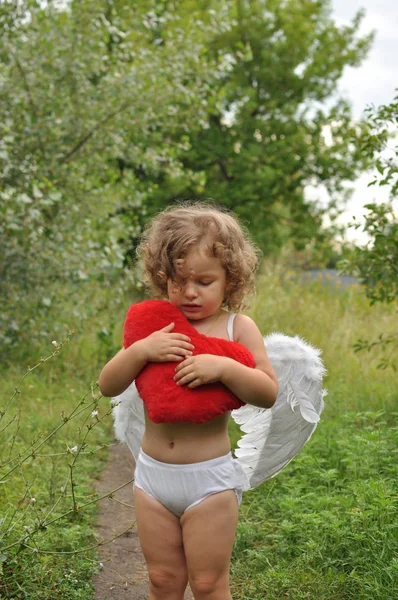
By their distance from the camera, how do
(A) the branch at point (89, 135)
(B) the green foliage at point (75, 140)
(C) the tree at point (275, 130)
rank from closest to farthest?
(B) the green foliage at point (75, 140) < (A) the branch at point (89, 135) < (C) the tree at point (275, 130)

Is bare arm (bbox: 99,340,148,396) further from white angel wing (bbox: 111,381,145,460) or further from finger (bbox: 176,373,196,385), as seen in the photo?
white angel wing (bbox: 111,381,145,460)

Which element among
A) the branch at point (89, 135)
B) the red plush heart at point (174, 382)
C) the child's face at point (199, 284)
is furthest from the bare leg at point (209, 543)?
the branch at point (89, 135)

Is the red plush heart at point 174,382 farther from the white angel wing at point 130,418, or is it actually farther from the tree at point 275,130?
the tree at point 275,130

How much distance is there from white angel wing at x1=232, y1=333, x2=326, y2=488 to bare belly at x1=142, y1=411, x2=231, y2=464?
0.48 metres

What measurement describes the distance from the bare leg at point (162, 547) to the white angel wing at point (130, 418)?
1.79 feet

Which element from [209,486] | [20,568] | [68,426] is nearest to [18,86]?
[68,426]

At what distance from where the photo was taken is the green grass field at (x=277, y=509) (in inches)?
118

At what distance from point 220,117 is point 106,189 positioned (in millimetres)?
12860

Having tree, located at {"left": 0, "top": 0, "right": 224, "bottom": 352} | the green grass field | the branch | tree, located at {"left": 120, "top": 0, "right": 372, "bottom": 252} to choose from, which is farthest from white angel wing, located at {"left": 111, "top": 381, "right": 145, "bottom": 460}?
tree, located at {"left": 120, "top": 0, "right": 372, "bottom": 252}

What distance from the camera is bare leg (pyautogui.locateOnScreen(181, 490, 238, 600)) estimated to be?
2.26m

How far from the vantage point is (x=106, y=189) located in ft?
25.7

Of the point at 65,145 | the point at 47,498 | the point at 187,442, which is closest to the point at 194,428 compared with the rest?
the point at 187,442

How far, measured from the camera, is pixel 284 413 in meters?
2.89

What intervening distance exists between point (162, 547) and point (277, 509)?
1.86 m
